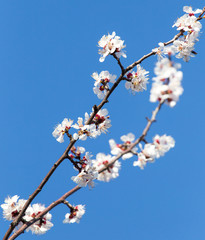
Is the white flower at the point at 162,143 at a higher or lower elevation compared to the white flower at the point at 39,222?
lower

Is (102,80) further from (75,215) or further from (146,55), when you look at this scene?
(75,215)

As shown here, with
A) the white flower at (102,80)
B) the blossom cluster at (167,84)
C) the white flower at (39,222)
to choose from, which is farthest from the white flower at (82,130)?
the blossom cluster at (167,84)

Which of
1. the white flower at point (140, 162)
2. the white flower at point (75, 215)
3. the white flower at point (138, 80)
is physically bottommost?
the white flower at point (140, 162)

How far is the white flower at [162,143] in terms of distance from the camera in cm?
305

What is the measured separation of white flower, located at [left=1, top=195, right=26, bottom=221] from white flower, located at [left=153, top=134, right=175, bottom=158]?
76.7 inches

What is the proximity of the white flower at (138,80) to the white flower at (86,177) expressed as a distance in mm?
1255

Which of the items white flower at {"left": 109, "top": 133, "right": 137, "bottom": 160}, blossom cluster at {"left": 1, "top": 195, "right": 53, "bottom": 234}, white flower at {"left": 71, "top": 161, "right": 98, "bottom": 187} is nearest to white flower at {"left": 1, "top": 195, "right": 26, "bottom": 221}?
blossom cluster at {"left": 1, "top": 195, "right": 53, "bottom": 234}

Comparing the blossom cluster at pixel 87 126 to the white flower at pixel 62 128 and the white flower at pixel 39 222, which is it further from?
the white flower at pixel 39 222

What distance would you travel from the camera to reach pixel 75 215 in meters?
3.86

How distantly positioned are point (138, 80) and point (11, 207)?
2303 millimetres

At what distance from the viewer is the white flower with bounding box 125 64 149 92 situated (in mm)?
4316

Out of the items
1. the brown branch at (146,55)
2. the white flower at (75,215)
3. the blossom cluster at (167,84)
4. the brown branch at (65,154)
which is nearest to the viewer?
the blossom cluster at (167,84)

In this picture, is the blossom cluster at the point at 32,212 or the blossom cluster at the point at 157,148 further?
the blossom cluster at the point at 32,212

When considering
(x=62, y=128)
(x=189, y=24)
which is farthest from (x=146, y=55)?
(x=62, y=128)
